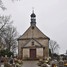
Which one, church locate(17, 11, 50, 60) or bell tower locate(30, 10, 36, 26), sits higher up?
bell tower locate(30, 10, 36, 26)

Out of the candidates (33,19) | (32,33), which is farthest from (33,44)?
(33,19)

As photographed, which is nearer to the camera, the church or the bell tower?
the church

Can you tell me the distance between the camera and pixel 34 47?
76.4 metres

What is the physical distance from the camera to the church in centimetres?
7606

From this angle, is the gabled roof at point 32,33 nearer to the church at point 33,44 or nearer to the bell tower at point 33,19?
the church at point 33,44

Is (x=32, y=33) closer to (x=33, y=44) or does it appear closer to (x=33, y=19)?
(x=33, y=44)

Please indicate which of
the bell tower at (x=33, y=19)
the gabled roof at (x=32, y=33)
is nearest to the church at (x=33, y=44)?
the gabled roof at (x=32, y=33)

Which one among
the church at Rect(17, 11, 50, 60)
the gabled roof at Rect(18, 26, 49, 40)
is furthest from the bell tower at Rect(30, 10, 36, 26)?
the church at Rect(17, 11, 50, 60)

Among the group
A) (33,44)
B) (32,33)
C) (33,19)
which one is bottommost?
(33,44)

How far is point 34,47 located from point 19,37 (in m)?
4.21

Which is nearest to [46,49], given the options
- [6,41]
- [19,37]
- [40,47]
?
[40,47]

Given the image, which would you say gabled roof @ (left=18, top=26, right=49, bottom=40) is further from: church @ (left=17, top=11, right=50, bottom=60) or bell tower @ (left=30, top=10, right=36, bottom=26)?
bell tower @ (left=30, top=10, right=36, bottom=26)

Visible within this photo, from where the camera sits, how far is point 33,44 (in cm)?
7662

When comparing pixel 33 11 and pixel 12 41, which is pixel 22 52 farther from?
pixel 33 11
